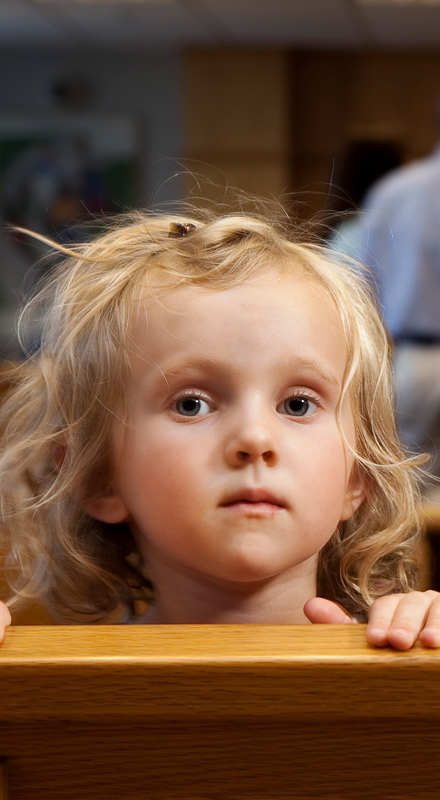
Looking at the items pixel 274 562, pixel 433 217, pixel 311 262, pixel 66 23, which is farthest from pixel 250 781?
pixel 66 23

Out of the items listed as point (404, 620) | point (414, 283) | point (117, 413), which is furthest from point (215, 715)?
point (414, 283)

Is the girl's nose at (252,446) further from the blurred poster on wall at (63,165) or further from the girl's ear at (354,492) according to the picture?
the blurred poster on wall at (63,165)

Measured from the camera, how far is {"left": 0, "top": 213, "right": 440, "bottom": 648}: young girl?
0.72 m

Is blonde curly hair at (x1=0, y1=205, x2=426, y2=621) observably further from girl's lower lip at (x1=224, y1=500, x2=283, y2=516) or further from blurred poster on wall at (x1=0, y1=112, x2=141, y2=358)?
blurred poster on wall at (x1=0, y1=112, x2=141, y2=358)

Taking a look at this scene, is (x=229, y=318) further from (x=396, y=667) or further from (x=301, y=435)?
(x=396, y=667)

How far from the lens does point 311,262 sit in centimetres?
84

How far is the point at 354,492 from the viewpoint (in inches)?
33.9

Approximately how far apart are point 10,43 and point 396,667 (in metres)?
8.20

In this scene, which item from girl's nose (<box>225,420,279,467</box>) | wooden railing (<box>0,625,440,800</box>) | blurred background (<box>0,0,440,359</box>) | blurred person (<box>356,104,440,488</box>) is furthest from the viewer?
blurred background (<box>0,0,440,359</box>)

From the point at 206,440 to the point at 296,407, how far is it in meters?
0.08

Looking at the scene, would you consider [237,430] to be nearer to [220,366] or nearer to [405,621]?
[220,366]

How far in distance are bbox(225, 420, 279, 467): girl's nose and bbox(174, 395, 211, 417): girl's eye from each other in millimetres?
45

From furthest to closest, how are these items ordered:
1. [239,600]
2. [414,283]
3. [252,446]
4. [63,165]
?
[63,165] < [414,283] < [239,600] < [252,446]

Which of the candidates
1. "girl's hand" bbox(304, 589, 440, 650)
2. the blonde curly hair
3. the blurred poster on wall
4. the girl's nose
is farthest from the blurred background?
"girl's hand" bbox(304, 589, 440, 650)
